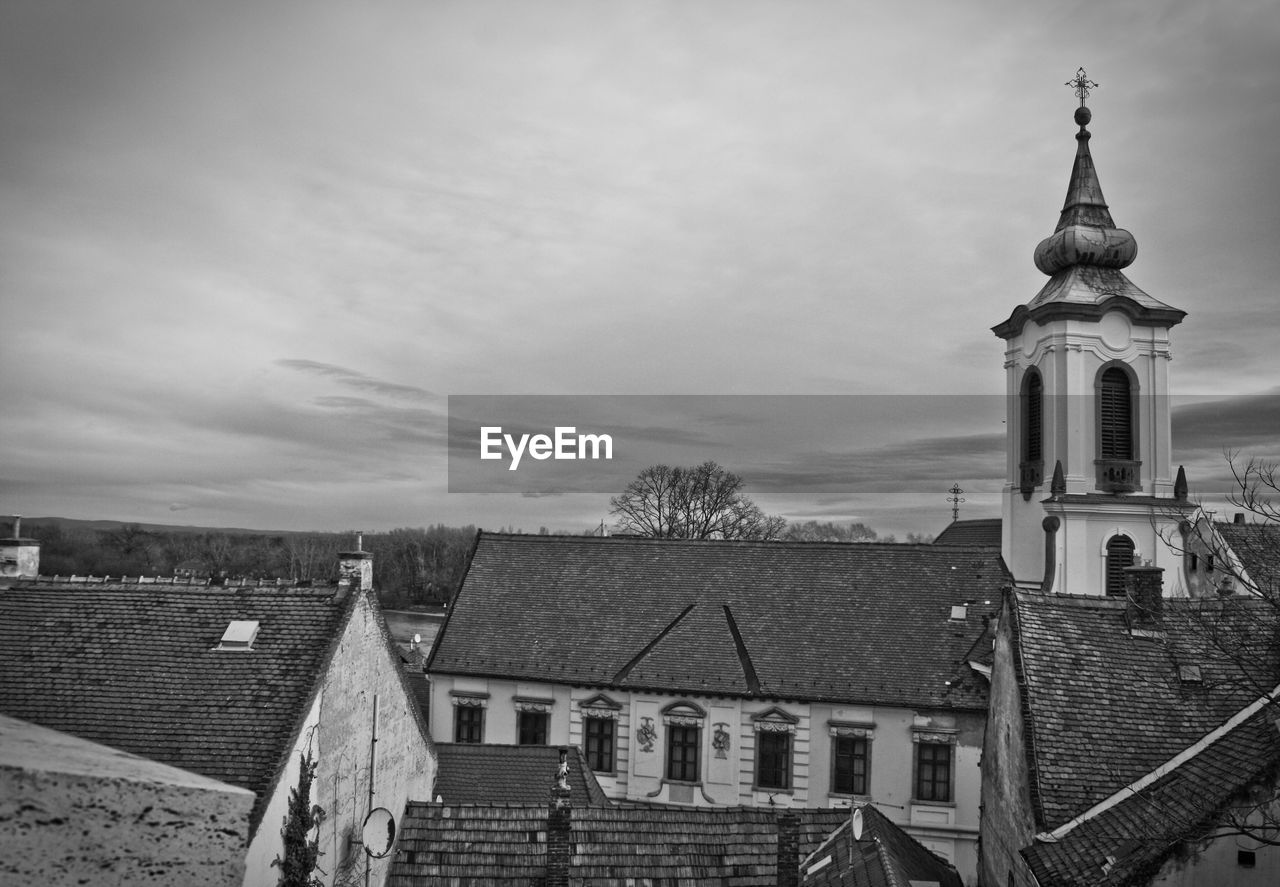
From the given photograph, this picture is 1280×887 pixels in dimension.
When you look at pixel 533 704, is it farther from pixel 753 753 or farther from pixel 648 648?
pixel 753 753

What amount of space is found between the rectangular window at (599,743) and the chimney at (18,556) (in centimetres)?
1458

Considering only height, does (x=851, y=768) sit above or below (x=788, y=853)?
below

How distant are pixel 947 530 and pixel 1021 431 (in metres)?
13.0

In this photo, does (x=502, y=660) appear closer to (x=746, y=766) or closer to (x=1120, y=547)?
(x=746, y=766)

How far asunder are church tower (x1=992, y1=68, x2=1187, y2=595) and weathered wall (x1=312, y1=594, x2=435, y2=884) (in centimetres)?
2173

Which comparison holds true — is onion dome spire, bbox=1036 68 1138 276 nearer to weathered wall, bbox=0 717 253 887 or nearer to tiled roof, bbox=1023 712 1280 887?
tiled roof, bbox=1023 712 1280 887

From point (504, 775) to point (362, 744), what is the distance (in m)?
6.41

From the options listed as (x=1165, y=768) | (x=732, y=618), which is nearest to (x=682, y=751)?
(x=732, y=618)

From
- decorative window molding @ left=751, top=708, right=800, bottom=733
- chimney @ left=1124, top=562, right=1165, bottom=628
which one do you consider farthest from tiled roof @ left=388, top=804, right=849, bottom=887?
decorative window molding @ left=751, top=708, right=800, bottom=733

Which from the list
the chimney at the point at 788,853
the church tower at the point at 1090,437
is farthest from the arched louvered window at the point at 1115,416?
the chimney at the point at 788,853

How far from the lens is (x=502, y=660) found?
28.9 metres

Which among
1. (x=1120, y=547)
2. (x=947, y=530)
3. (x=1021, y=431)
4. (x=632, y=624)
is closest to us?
(x=632, y=624)

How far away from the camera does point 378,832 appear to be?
16.2 meters

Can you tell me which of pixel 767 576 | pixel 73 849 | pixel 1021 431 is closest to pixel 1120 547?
pixel 1021 431
